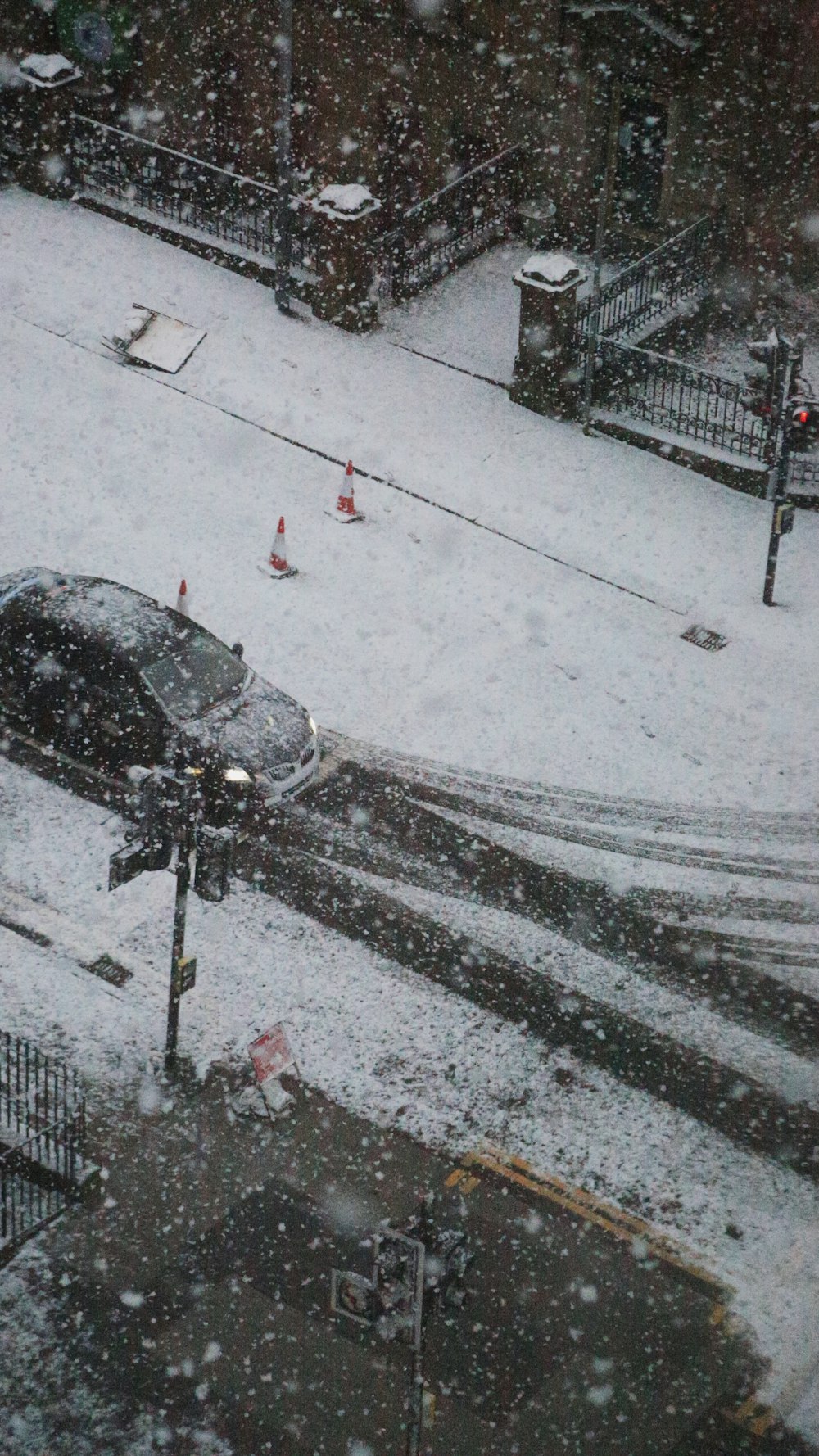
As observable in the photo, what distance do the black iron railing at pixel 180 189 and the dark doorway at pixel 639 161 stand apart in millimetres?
4911

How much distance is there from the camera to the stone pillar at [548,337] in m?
22.4

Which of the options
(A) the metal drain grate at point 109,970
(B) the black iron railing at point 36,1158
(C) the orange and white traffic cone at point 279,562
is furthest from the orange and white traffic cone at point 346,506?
(B) the black iron railing at point 36,1158

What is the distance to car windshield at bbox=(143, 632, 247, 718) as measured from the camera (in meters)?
16.6

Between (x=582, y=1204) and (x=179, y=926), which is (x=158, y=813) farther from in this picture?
(x=582, y=1204)

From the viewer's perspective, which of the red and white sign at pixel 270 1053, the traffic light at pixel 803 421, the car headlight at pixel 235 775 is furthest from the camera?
the traffic light at pixel 803 421

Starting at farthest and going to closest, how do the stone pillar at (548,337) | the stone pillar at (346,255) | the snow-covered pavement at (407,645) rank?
the stone pillar at (346,255) → the stone pillar at (548,337) → the snow-covered pavement at (407,645)

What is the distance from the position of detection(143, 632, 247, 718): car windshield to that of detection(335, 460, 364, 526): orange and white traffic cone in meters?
4.11

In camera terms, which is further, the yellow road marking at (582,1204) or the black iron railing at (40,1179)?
the yellow road marking at (582,1204)

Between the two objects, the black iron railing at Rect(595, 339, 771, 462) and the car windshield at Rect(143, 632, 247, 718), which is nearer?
the car windshield at Rect(143, 632, 247, 718)

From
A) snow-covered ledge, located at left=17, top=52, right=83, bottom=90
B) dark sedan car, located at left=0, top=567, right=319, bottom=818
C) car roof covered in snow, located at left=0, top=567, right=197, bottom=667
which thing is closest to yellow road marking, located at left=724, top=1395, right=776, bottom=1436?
dark sedan car, located at left=0, top=567, right=319, bottom=818

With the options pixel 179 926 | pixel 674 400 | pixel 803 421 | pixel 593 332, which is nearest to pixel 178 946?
pixel 179 926

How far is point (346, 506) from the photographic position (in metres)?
21.1

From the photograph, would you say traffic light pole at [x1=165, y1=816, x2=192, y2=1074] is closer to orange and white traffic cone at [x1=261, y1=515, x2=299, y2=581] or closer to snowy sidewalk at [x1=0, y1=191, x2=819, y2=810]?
snowy sidewalk at [x1=0, y1=191, x2=819, y2=810]

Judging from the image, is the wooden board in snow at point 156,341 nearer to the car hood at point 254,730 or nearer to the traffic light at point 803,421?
the car hood at point 254,730
